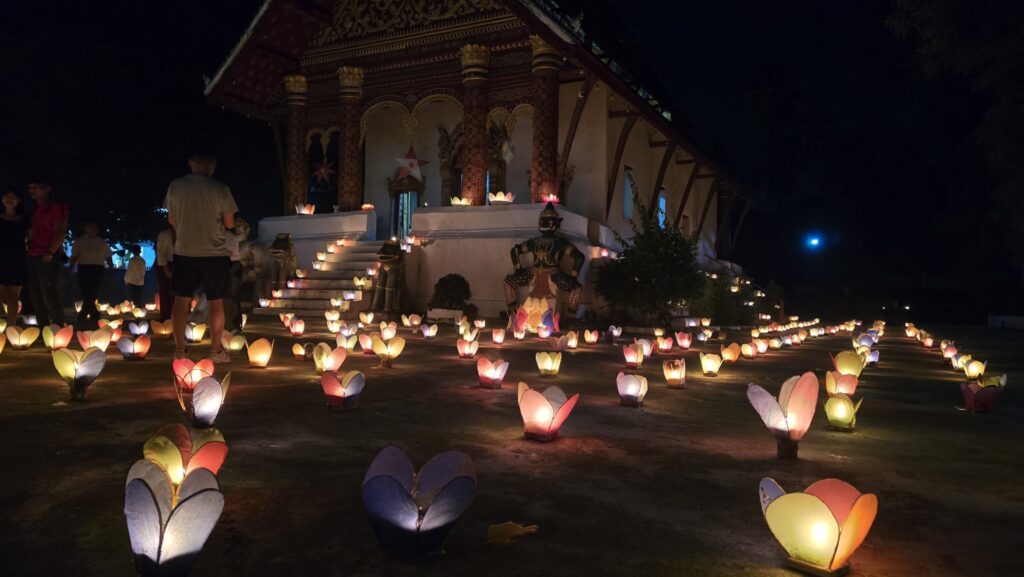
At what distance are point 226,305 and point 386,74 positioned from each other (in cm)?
1286

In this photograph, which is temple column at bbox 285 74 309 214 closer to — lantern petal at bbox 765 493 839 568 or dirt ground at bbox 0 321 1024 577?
dirt ground at bbox 0 321 1024 577

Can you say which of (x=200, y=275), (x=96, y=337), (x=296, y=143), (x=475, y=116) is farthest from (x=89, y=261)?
(x=296, y=143)

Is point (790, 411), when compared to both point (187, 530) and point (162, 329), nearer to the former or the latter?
point (187, 530)

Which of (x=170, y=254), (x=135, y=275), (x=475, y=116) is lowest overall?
(x=135, y=275)

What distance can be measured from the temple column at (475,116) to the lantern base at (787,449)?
14.3m

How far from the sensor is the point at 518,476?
287cm

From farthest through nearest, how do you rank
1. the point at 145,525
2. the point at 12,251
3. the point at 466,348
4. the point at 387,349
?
the point at 466,348
the point at 12,251
the point at 387,349
the point at 145,525

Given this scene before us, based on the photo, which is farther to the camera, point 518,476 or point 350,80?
point 350,80

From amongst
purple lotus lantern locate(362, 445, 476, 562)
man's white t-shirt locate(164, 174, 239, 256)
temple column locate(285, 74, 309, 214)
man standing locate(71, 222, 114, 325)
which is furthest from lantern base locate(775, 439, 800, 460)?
temple column locate(285, 74, 309, 214)

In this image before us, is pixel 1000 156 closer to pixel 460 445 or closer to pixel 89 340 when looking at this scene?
pixel 460 445

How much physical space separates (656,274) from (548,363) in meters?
7.55

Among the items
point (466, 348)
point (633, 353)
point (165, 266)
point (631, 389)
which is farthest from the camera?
point (165, 266)

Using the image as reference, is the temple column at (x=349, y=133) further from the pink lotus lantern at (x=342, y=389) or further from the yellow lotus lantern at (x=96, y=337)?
the pink lotus lantern at (x=342, y=389)

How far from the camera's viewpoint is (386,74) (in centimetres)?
1941
